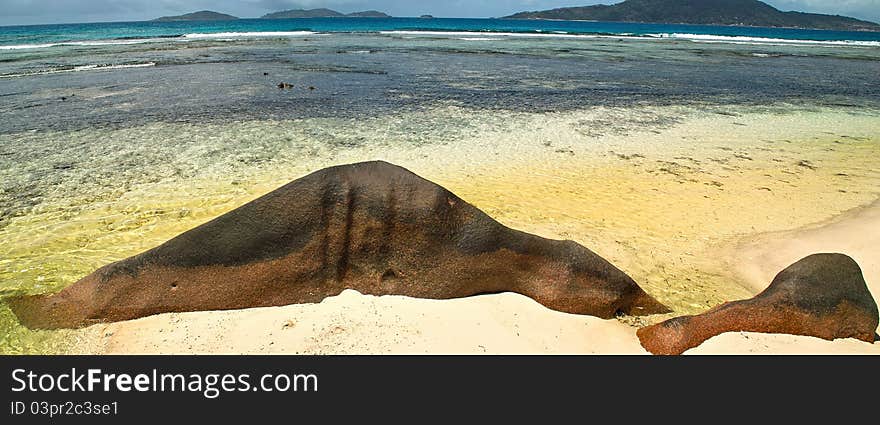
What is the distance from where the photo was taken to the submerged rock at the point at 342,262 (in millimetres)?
4309

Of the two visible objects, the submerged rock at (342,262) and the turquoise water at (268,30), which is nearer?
the submerged rock at (342,262)

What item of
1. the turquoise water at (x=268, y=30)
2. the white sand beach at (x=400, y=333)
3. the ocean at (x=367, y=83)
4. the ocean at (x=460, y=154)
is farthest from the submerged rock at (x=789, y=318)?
the turquoise water at (x=268, y=30)

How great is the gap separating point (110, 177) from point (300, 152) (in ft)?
11.5

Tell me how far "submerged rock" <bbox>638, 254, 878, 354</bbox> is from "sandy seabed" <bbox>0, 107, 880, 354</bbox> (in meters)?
0.10

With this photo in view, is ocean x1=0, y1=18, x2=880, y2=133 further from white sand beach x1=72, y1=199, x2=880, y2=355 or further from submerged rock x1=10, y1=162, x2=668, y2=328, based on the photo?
white sand beach x1=72, y1=199, x2=880, y2=355

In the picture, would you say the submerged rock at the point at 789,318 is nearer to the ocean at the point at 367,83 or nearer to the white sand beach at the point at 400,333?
the white sand beach at the point at 400,333

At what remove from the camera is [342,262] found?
179 inches

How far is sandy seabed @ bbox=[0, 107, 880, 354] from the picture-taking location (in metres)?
3.97

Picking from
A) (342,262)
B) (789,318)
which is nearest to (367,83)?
(342,262)

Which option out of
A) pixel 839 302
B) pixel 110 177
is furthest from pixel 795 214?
pixel 110 177

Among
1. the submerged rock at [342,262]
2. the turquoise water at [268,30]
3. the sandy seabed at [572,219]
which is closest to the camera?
the sandy seabed at [572,219]

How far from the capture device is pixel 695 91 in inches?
821

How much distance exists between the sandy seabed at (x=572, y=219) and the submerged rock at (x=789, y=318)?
10 centimetres

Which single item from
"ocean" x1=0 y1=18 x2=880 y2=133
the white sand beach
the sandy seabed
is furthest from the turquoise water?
the white sand beach
